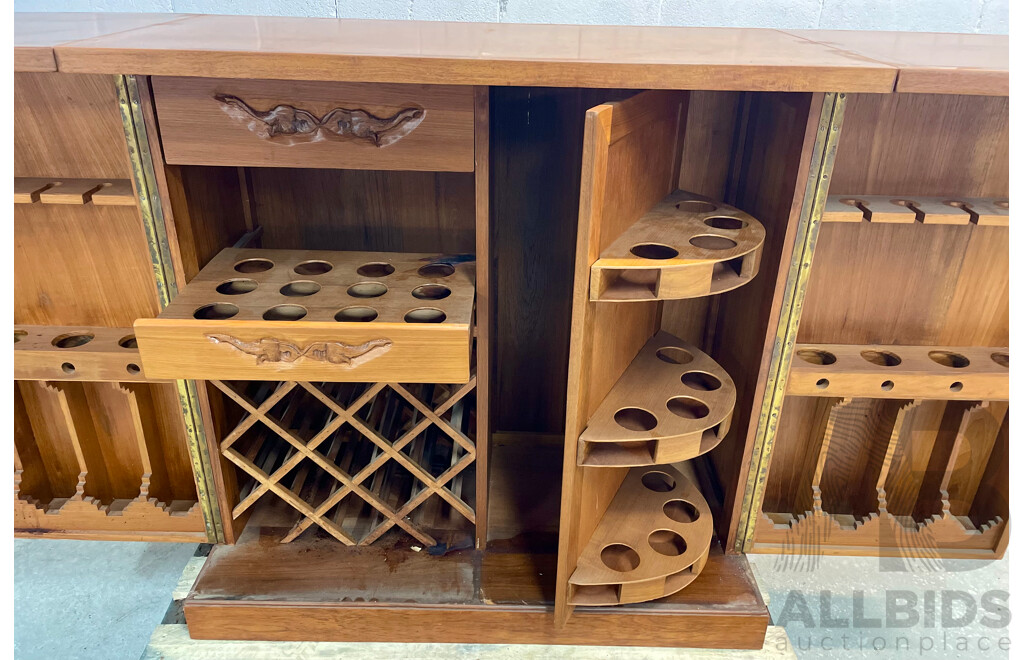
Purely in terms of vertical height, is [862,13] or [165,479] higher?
[862,13]

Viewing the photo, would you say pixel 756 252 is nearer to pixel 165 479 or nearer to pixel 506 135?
pixel 506 135

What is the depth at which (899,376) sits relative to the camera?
1.27 m

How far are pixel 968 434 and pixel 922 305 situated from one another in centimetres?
36

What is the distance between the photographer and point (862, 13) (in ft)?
4.64

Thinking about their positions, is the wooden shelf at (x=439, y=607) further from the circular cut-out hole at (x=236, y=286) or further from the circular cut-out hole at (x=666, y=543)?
the circular cut-out hole at (x=236, y=286)

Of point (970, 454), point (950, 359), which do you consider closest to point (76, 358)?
point (950, 359)

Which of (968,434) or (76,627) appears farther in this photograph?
(968,434)

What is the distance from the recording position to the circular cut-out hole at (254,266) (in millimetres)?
1210

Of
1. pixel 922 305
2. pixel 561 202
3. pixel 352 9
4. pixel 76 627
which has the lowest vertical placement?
pixel 76 627

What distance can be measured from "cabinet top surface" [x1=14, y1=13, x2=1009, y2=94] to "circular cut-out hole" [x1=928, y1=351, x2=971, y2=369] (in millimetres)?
580

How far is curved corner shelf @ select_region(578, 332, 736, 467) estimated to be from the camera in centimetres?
107

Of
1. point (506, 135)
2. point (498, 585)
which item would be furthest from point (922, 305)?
point (498, 585)

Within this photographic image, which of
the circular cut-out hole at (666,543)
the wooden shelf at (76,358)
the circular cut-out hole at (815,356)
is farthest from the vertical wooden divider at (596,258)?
the wooden shelf at (76,358)

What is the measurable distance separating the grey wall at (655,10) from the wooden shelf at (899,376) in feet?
2.37
